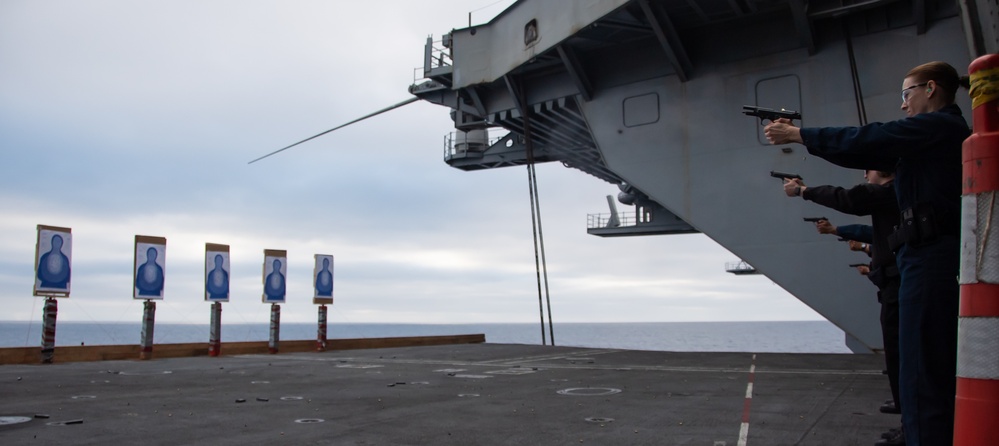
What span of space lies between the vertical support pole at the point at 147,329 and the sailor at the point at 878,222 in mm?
18704

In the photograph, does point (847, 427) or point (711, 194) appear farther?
point (711, 194)

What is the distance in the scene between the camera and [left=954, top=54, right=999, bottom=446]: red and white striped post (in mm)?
2777

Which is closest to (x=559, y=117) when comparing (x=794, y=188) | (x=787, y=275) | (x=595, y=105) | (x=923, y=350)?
(x=595, y=105)

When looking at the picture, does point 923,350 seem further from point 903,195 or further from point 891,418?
point 891,418

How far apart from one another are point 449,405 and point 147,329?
1434 centimetres

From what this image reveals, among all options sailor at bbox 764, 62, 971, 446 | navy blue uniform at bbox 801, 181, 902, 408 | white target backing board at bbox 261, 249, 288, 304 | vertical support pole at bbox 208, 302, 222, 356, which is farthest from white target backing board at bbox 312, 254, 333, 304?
sailor at bbox 764, 62, 971, 446

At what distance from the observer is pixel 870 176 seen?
6496mm

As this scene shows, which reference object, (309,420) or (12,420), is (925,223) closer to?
(309,420)

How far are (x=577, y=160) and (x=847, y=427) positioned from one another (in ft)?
85.6

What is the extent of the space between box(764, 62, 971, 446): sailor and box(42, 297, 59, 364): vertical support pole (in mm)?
19777

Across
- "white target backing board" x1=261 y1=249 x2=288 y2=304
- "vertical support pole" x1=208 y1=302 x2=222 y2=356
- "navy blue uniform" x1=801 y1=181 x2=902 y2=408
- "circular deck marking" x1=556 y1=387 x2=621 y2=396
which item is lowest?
"circular deck marking" x1=556 y1=387 x2=621 y2=396

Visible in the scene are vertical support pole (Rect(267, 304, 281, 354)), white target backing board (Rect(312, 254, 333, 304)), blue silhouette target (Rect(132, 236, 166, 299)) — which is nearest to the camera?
blue silhouette target (Rect(132, 236, 166, 299))

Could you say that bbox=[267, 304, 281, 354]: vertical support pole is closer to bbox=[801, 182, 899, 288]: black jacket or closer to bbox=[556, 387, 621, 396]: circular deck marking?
bbox=[556, 387, 621, 396]: circular deck marking

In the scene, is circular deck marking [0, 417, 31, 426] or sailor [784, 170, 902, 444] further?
circular deck marking [0, 417, 31, 426]
